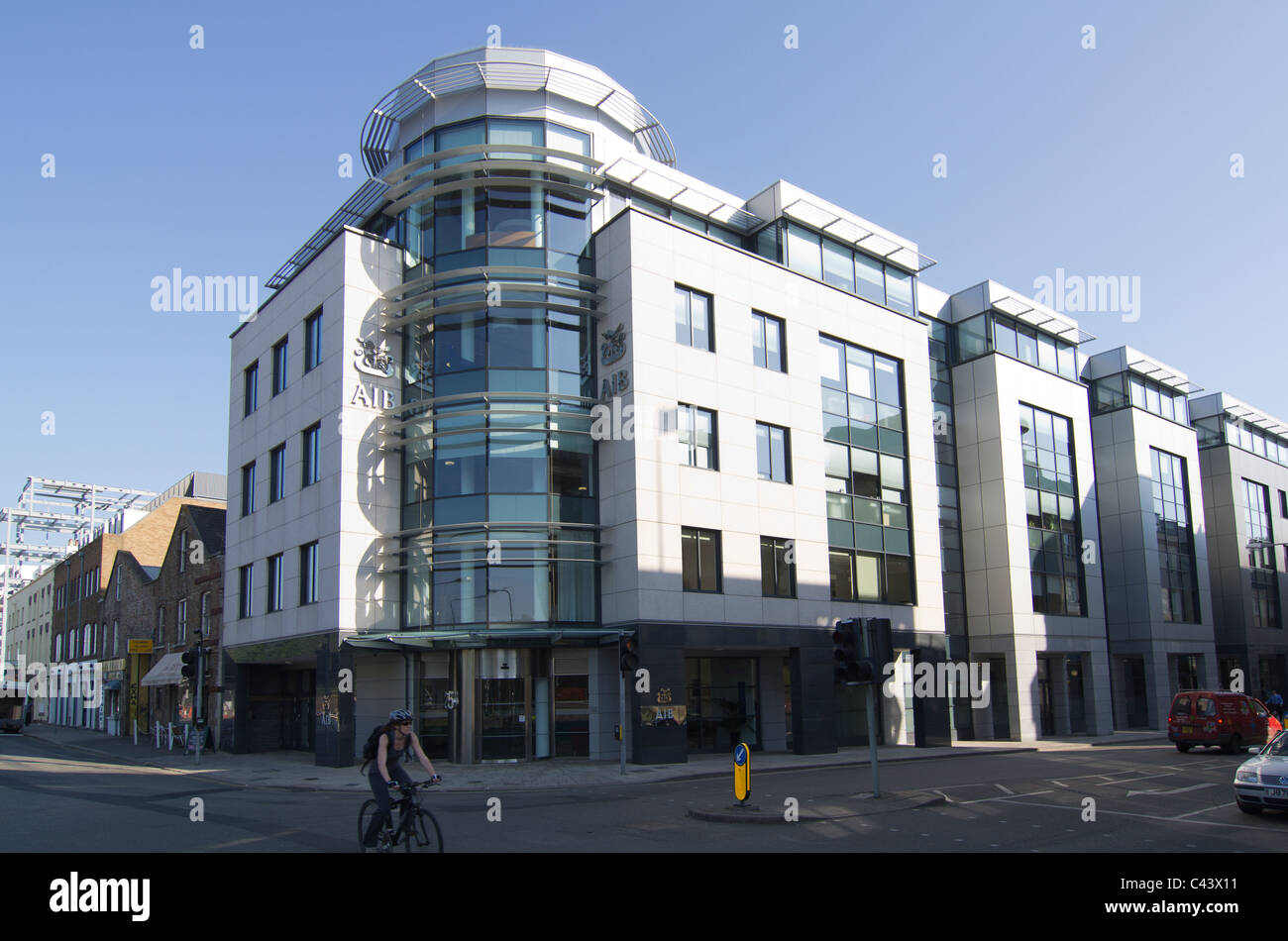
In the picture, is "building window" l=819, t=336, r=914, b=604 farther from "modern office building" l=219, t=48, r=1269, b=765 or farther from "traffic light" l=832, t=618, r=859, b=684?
"traffic light" l=832, t=618, r=859, b=684

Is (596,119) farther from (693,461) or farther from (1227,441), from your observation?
(1227,441)

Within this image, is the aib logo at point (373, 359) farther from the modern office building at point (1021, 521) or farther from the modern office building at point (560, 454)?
the modern office building at point (1021, 521)

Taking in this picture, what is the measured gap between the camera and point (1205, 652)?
44.6 m

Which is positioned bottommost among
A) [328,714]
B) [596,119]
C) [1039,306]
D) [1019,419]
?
[328,714]

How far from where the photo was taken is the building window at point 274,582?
30984mm

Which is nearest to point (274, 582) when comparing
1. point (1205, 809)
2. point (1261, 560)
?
point (1205, 809)

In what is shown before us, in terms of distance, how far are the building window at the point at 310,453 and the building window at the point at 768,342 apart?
13778 mm

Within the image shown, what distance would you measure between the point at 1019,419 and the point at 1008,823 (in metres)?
27.6

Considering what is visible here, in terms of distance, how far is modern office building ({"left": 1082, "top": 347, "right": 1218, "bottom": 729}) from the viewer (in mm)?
42031

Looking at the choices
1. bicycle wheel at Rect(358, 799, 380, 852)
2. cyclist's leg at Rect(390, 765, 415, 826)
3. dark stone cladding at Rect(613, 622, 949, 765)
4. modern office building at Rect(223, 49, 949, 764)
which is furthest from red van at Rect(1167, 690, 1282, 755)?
cyclist's leg at Rect(390, 765, 415, 826)

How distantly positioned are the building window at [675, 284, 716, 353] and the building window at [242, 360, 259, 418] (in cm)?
1657

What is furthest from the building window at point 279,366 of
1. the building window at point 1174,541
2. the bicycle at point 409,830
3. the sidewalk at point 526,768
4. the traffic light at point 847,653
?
the building window at point 1174,541
